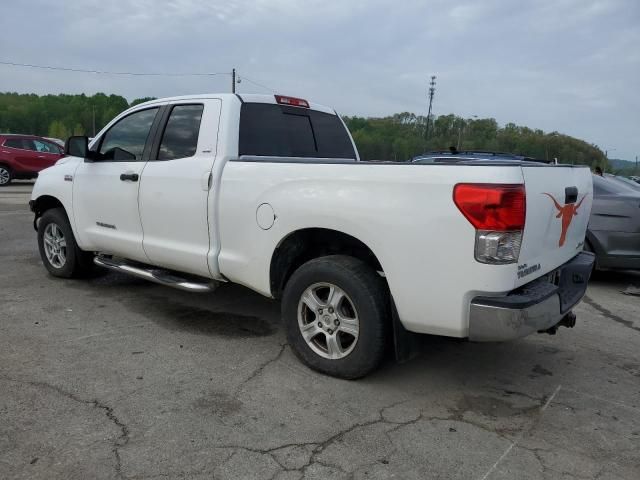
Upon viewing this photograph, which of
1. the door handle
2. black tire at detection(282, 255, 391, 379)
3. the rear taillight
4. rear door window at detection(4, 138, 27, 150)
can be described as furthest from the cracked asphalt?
rear door window at detection(4, 138, 27, 150)

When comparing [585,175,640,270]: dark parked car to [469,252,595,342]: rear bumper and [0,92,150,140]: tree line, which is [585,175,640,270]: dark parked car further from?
[0,92,150,140]: tree line

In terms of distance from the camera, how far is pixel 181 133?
4.50 metres

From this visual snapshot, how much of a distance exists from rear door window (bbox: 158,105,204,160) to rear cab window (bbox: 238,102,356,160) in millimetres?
401

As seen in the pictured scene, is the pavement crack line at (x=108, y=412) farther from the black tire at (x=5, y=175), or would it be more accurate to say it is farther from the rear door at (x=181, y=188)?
the black tire at (x=5, y=175)

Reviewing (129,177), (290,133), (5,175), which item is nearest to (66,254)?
(129,177)

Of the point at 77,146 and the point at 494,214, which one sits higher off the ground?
the point at 77,146

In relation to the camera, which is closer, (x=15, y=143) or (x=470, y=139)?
(x=15, y=143)

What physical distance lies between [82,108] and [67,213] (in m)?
84.3

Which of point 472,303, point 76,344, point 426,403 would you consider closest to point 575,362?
point 426,403

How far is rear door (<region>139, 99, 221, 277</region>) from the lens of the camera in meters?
4.16

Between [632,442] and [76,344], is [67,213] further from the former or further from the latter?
[632,442]

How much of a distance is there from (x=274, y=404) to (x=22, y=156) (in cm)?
1786

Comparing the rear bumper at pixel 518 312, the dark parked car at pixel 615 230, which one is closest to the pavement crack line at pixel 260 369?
the rear bumper at pixel 518 312

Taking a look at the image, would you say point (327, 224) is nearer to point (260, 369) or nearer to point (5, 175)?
point (260, 369)
